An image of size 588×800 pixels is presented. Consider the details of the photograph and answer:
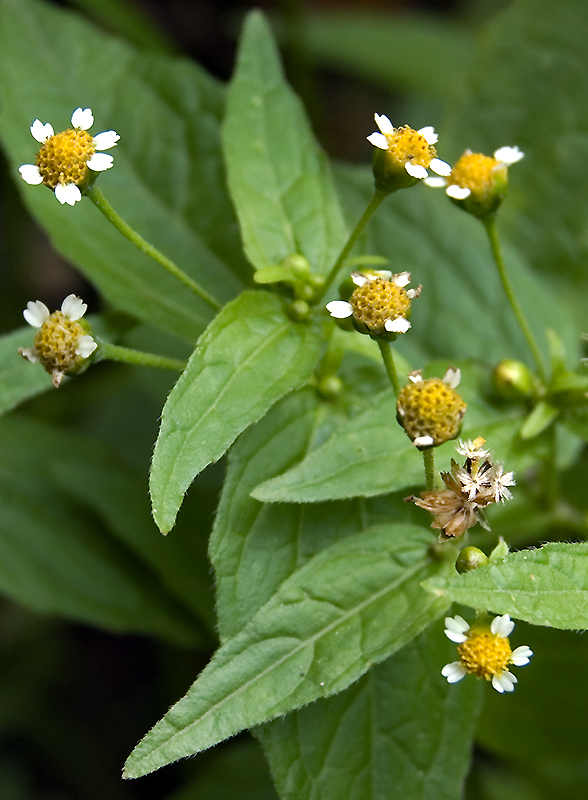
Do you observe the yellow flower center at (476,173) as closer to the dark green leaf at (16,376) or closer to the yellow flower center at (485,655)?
the yellow flower center at (485,655)

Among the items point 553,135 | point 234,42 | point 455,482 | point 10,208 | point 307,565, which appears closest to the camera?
point 455,482

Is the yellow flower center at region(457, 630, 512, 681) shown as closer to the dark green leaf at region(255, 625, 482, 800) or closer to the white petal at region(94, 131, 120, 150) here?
the dark green leaf at region(255, 625, 482, 800)

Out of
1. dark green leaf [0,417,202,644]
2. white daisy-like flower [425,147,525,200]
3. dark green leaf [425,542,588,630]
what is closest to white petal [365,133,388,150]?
white daisy-like flower [425,147,525,200]

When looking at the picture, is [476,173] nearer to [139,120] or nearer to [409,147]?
[409,147]

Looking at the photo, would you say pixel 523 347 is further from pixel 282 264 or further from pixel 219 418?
pixel 219 418

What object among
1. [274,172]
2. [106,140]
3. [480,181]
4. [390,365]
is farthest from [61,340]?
[480,181]

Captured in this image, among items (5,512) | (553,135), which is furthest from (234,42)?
(5,512)

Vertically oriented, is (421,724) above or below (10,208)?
below
